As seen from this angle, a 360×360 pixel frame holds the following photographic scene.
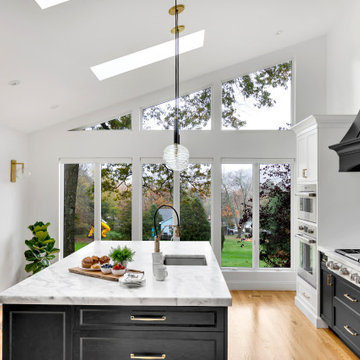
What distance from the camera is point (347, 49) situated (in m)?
4.70

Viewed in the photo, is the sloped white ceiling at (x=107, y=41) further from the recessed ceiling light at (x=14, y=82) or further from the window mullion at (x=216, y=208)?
the window mullion at (x=216, y=208)

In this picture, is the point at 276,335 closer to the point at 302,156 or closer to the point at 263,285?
the point at 263,285

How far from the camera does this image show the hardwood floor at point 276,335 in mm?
3279

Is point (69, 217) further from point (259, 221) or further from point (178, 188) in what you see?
point (259, 221)

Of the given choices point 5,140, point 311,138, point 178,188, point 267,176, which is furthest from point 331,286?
point 5,140

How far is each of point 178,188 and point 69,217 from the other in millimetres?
1785

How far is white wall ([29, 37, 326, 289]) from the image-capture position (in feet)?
18.1

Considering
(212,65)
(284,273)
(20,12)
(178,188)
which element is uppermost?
(212,65)

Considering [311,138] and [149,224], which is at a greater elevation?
[311,138]

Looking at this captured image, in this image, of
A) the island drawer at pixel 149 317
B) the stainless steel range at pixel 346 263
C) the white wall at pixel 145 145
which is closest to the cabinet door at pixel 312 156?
the stainless steel range at pixel 346 263

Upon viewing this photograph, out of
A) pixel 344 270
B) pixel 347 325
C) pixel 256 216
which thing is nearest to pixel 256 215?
pixel 256 216

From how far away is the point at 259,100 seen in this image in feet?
18.5

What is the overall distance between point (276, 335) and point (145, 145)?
3.23 metres

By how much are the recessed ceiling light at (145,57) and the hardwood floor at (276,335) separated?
3234 millimetres
